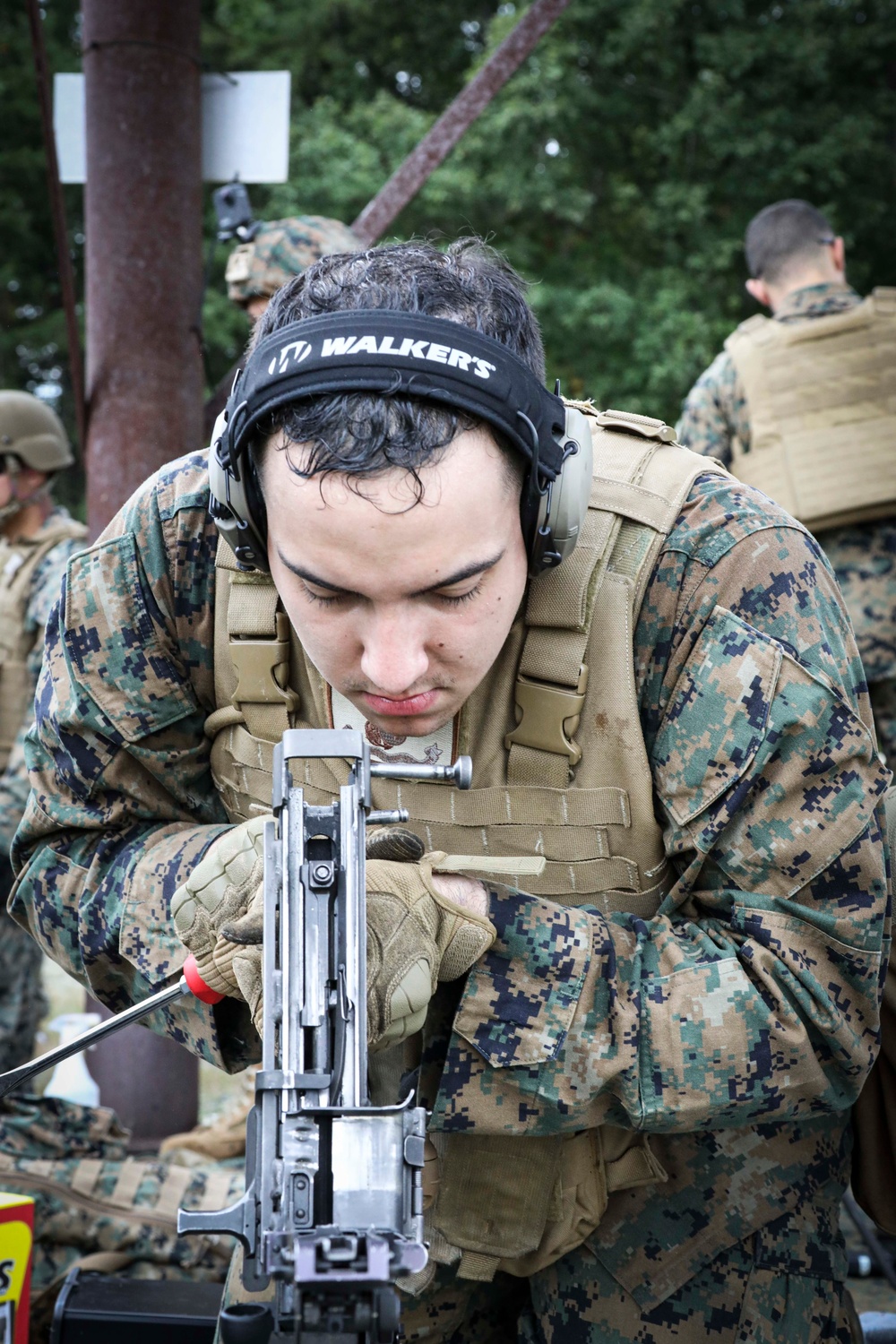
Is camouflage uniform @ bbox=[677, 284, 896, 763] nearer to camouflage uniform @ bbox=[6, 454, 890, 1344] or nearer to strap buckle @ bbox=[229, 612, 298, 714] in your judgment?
camouflage uniform @ bbox=[6, 454, 890, 1344]

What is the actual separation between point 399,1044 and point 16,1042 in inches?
124

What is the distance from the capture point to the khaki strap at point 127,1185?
3434mm

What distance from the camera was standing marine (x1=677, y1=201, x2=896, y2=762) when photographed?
16.4 ft

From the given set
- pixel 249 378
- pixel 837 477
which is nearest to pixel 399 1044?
pixel 249 378

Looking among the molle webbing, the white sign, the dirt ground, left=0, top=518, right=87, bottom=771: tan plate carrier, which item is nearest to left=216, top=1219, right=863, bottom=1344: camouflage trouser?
the dirt ground

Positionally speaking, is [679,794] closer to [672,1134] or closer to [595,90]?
[672,1134]

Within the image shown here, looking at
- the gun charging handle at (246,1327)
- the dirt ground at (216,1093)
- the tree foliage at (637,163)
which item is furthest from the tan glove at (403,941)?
the tree foliage at (637,163)

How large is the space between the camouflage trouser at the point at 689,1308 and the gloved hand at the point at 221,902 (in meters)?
0.68

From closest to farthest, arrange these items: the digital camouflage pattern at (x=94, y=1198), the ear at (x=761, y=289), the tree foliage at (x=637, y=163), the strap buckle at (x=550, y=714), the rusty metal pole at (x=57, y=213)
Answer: the strap buckle at (x=550, y=714) < the digital camouflage pattern at (x=94, y=1198) < the rusty metal pole at (x=57, y=213) < the ear at (x=761, y=289) < the tree foliage at (x=637, y=163)

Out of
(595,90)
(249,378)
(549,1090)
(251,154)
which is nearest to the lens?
(249,378)

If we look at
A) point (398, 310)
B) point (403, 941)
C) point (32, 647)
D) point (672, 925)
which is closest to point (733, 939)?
point (672, 925)

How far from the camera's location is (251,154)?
4.54m

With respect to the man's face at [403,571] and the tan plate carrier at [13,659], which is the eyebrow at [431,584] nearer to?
the man's face at [403,571]

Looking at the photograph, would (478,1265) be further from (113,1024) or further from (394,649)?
(394,649)
